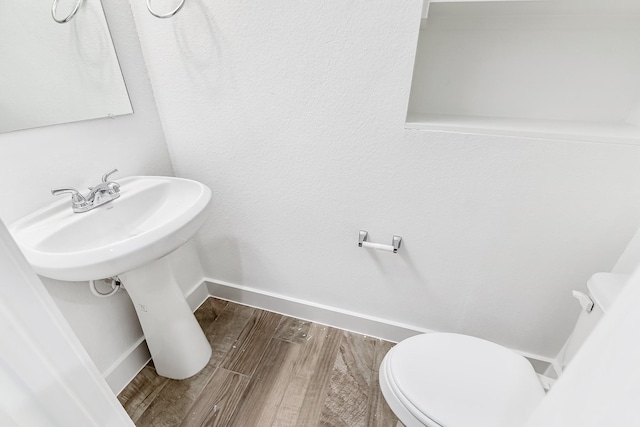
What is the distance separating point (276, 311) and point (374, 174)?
94 centimetres

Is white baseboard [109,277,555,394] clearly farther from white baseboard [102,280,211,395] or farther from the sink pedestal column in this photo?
the sink pedestal column

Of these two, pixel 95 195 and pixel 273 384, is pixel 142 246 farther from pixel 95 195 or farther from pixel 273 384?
pixel 273 384

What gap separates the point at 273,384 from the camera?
3.85ft

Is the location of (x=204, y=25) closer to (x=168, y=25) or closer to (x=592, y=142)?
(x=168, y=25)

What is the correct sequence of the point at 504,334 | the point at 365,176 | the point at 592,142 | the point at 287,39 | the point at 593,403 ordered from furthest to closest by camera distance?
the point at 504,334, the point at 365,176, the point at 287,39, the point at 592,142, the point at 593,403

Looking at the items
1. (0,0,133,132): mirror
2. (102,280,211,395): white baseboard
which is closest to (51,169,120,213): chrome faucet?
(0,0,133,132): mirror

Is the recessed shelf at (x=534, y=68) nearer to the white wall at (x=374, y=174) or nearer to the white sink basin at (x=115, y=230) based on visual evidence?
the white wall at (x=374, y=174)

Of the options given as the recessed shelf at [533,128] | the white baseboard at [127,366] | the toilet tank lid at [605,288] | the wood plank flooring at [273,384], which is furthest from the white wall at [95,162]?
the toilet tank lid at [605,288]

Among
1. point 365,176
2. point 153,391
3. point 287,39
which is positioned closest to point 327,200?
point 365,176

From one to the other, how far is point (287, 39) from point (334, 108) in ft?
0.87

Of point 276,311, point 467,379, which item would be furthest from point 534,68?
point 276,311

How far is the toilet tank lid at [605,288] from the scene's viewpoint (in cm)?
70

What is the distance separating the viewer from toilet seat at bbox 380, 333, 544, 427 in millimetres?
681

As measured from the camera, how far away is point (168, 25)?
100 centimetres
